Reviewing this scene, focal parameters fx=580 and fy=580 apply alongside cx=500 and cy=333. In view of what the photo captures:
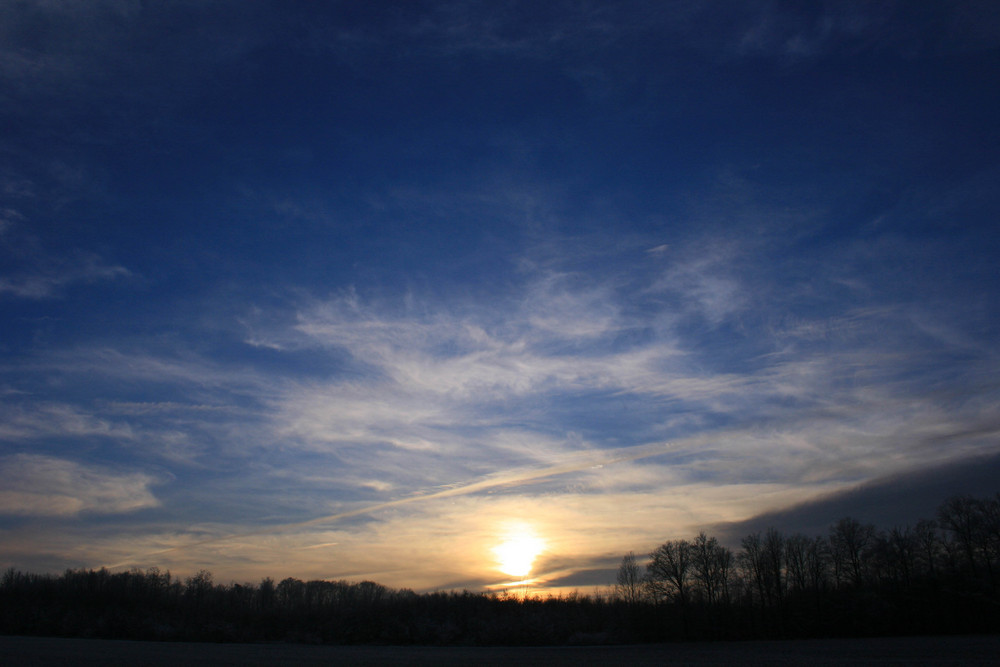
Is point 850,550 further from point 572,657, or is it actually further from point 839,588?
point 572,657

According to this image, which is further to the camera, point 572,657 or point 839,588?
point 839,588

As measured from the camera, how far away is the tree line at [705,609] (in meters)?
105

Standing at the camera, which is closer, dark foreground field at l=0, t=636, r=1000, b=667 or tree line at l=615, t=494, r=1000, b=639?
dark foreground field at l=0, t=636, r=1000, b=667

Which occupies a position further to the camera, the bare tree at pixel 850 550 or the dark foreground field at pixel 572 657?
the bare tree at pixel 850 550

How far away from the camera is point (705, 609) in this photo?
11744cm

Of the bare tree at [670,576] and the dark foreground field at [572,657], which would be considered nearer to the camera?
the dark foreground field at [572,657]

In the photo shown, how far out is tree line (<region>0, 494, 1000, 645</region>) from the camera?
10525 cm

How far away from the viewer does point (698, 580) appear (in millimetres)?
127812

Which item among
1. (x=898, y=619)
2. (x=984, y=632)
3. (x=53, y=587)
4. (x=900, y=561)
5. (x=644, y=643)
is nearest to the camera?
(x=984, y=632)

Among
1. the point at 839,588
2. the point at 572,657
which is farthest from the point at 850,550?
the point at 572,657

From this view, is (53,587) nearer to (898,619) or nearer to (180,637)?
(180,637)

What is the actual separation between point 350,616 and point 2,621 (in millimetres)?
79755

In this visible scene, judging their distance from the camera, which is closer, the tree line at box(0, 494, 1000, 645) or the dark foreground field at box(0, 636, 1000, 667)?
the dark foreground field at box(0, 636, 1000, 667)

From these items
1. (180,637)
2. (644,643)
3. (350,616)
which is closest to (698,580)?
(644,643)
